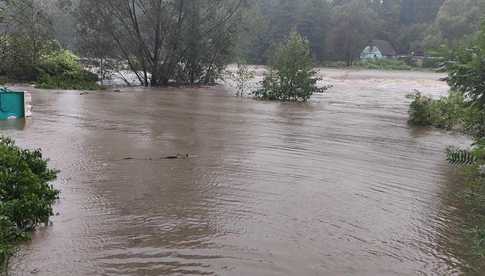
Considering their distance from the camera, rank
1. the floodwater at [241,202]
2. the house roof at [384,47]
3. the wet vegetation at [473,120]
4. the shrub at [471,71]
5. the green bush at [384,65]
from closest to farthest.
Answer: the floodwater at [241,202] → the wet vegetation at [473,120] → the shrub at [471,71] → the green bush at [384,65] → the house roof at [384,47]

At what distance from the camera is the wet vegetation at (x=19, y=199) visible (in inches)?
194

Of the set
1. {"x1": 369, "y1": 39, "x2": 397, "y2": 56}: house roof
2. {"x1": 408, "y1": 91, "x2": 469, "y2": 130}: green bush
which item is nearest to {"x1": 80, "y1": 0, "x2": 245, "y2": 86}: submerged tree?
{"x1": 408, "y1": 91, "x2": 469, "y2": 130}: green bush

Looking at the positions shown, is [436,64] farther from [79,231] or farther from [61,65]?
[61,65]

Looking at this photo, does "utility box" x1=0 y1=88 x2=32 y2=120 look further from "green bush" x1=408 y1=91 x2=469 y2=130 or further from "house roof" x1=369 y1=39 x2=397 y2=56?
"house roof" x1=369 y1=39 x2=397 y2=56

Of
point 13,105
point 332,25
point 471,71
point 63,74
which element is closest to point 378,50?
point 332,25

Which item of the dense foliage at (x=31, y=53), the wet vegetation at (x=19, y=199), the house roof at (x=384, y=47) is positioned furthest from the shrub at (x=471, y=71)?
the house roof at (x=384, y=47)

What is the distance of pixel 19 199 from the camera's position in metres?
5.38

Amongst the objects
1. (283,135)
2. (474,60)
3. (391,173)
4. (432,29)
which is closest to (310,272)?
(474,60)

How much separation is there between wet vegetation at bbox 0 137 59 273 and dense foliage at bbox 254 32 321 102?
17152mm

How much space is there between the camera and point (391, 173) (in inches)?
343

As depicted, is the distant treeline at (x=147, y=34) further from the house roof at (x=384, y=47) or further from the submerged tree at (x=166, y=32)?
the house roof at (x=384, y=47)

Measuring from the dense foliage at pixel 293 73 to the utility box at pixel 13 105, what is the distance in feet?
37.7

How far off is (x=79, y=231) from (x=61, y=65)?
24.9m

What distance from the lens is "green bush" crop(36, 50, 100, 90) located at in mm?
25828
